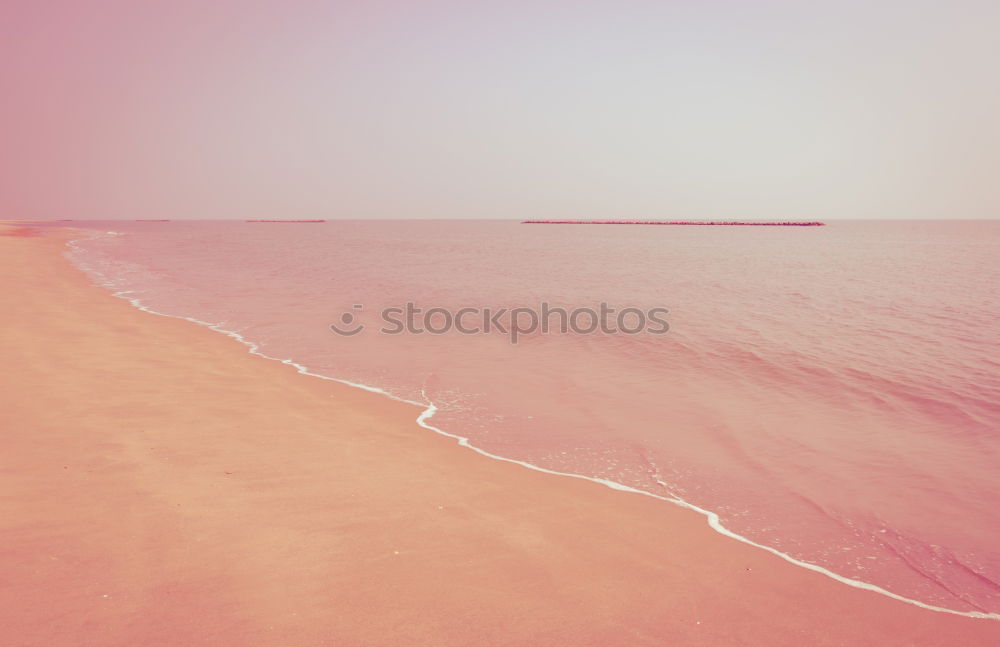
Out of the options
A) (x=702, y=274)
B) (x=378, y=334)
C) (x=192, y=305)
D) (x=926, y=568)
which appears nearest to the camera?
(x=926, y=568)

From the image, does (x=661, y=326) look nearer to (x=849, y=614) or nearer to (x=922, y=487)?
(x=922, y=487)

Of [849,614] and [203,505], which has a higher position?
[203,505]

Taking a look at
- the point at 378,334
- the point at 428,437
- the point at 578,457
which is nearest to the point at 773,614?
the point at 578,457

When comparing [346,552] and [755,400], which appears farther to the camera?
[755,400]

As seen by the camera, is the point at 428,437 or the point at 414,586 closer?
the point at 414,586

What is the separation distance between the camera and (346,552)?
4.29m

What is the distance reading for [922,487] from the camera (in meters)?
6.12

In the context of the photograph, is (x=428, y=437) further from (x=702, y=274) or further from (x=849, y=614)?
(x=702, y=274)

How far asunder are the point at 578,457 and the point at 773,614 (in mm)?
3020

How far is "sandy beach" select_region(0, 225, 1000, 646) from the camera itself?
3.56 metres

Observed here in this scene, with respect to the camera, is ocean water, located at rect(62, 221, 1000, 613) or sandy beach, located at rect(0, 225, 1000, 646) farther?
Answer: ocean water, located at rect(62, 221, 1000, 613)

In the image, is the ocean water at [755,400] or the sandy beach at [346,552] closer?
the sandy beach at [346,552]

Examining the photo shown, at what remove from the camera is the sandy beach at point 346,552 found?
11.7 feet

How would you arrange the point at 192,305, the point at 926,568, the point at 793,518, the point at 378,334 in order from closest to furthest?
1. the point at 926,568
2. the point at 793,518
3. the point at 378,334
4. the point at 192,305
